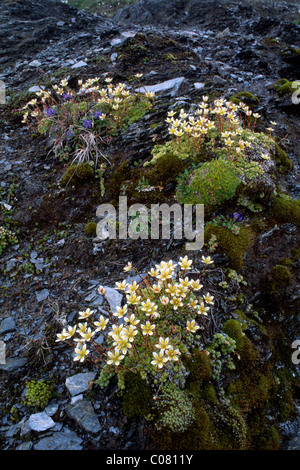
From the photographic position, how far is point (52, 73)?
10531 millimetres

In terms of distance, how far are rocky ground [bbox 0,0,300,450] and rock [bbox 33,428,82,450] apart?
1 centimetres

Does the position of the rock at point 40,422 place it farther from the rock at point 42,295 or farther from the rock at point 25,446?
the rock at point 42,295

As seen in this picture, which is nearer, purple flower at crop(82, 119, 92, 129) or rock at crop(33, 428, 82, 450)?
rock at crop(33, 428, 82, 450)

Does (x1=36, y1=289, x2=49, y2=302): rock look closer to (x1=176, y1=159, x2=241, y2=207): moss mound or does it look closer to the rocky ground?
the rocky ground

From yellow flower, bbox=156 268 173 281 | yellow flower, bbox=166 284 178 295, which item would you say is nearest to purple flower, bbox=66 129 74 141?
yellow flower, bbox=156 268 173 281

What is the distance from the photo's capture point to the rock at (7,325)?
414cm

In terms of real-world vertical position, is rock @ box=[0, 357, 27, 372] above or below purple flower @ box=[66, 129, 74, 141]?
below

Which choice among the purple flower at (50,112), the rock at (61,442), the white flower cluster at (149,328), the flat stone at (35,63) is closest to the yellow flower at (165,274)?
the white flower cluster at (149,328)

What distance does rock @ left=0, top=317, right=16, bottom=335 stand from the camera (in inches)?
163

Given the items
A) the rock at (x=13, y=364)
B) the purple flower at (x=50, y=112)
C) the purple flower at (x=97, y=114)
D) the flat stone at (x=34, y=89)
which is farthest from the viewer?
the flat stone at (x=34, y=89)

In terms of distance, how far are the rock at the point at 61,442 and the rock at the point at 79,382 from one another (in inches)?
15.1

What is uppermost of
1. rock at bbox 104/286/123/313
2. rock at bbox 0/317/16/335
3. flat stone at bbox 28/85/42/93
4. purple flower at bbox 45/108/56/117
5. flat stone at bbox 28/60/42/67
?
flat stone at bbox 28/60/42/67

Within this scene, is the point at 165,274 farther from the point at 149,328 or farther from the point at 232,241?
the point at 232,241

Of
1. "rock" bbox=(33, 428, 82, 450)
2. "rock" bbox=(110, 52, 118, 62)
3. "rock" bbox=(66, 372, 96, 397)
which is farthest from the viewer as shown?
"rock" bbox=(110, 52, 118, 62)
